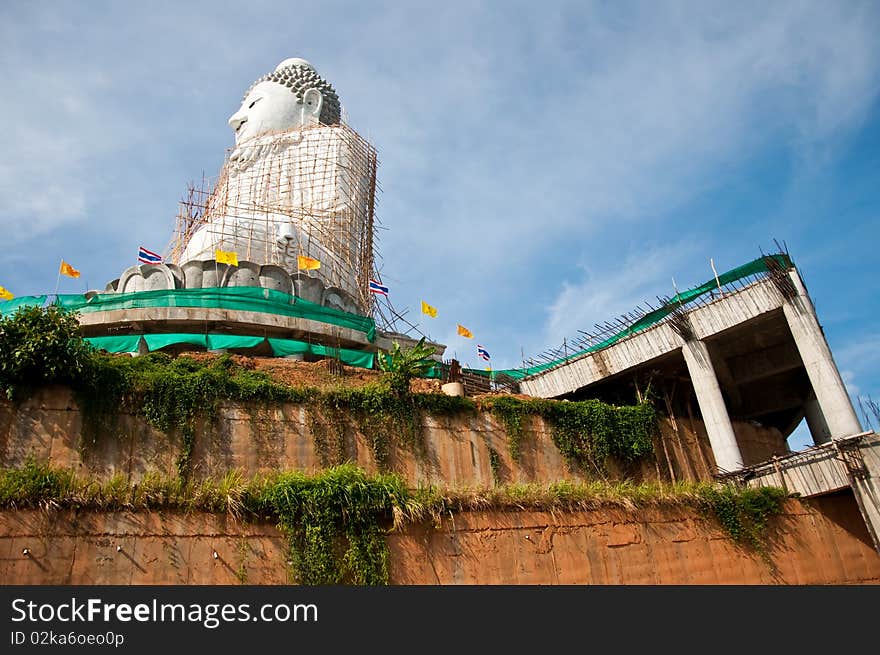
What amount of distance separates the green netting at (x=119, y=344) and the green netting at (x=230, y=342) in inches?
87.2

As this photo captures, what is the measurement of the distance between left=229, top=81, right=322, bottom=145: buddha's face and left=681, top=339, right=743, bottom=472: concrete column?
2514 centimetres

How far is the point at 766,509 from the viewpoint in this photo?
55.0 ft

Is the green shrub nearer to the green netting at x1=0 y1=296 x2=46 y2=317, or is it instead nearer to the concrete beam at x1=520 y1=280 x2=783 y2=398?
the green netting at x1=0 y1=296 x2=46 y2=317

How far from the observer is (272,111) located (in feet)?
122

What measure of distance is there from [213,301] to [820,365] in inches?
735

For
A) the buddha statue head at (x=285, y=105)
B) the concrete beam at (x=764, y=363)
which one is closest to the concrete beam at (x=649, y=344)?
the concrete beam at (x=764, y=363)

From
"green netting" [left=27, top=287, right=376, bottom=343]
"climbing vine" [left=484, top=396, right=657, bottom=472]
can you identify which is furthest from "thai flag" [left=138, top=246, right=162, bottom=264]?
"climbing vine" [left=484, top=396, right=657, bottom=472]

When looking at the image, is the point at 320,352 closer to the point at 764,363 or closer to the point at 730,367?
the point at 730,367

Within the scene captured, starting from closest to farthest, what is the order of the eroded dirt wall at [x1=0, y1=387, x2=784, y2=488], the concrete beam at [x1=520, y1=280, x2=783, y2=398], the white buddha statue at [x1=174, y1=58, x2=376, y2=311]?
the eroded dirt wall at [x1=0, y1=387, x2=784, y2=488] → the concrete beam at [x1=520, y1=280, x2=783, y2=398] → the white buddha statue at [x1=174, y1=58, x2=376, y2=311]

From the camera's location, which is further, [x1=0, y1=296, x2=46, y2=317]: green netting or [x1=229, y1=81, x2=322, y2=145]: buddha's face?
[x1=229, y1=81, x2=322, y2=145]: buddha's face

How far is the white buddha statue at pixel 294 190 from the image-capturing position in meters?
27.8

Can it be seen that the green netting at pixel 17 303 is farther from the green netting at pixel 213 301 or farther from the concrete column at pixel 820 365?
the concrete column at pixel 820 365

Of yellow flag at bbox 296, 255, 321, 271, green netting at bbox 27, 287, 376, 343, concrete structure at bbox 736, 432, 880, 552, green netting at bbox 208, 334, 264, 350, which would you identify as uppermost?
yellow flag at bbox 296, 255, 321, 271

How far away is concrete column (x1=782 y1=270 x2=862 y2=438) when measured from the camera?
1784 centimetres
